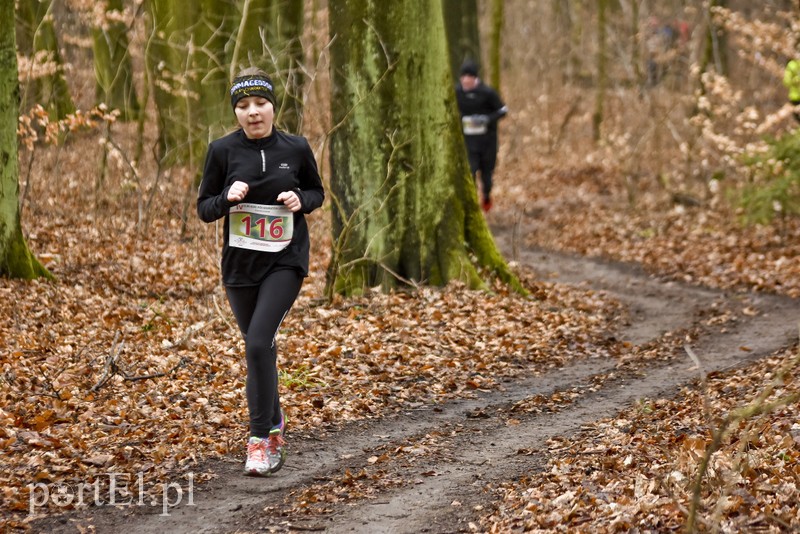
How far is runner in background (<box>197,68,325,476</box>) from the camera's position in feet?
17.6

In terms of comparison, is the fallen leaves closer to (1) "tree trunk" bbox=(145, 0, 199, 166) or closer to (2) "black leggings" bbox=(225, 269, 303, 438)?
(2) "black leggings" bbox=(225, 269, 303, 438)

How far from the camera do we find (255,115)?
532 cm

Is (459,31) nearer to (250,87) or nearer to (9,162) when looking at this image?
(9,162)

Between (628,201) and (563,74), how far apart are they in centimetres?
1750

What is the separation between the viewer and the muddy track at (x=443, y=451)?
486cm

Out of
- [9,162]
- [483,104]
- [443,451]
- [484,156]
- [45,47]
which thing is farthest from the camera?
[45,47]

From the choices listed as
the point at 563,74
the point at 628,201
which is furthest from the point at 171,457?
the point at 563,74

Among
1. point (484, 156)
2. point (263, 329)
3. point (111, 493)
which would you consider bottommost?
point (111, 493)

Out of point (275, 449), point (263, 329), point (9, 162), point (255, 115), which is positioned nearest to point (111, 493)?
point (275, 449)

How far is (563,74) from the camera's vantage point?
3466 centimetres

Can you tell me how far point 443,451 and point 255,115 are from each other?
2586 mm

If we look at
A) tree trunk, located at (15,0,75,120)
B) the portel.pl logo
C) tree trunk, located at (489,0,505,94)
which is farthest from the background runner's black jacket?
tree trunk, located at (489,0,505,94)

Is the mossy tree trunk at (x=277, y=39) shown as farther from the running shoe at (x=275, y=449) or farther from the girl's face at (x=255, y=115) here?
the running shoe at (x=275, y=449)

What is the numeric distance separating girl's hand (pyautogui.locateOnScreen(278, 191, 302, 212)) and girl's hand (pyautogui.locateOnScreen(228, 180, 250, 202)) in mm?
220
